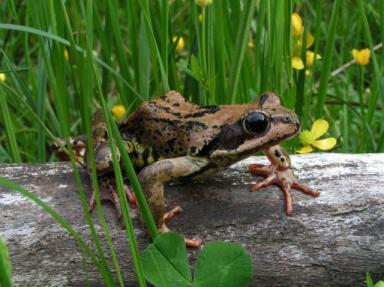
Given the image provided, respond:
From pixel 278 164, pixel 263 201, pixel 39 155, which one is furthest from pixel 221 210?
pixel 39 155

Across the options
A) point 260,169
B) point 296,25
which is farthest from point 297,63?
point 260,169

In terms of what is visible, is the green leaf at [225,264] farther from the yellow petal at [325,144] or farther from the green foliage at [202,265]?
the yellow petal at [325,144]

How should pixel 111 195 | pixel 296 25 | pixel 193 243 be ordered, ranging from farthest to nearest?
1. pixel 296 25
2. pixel 111 195
3. pixel 193 243

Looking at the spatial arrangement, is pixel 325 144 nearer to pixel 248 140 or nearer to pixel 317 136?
pixel 317 136

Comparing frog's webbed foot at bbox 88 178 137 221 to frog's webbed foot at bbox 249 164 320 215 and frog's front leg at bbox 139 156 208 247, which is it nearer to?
frog's front leg at bbox 139 156 208 247

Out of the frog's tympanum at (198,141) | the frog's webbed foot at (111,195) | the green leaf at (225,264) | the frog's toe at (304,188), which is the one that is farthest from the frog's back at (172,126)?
the green leaf at (225,264)

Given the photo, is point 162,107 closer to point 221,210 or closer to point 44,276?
point 221,210

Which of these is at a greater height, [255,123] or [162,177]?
[255,123]

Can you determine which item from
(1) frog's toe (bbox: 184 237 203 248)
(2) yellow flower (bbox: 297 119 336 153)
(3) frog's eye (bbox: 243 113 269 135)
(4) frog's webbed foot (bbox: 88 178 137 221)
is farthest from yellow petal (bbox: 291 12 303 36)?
(1) frog's toe (bbox: 184 237 203 248)
